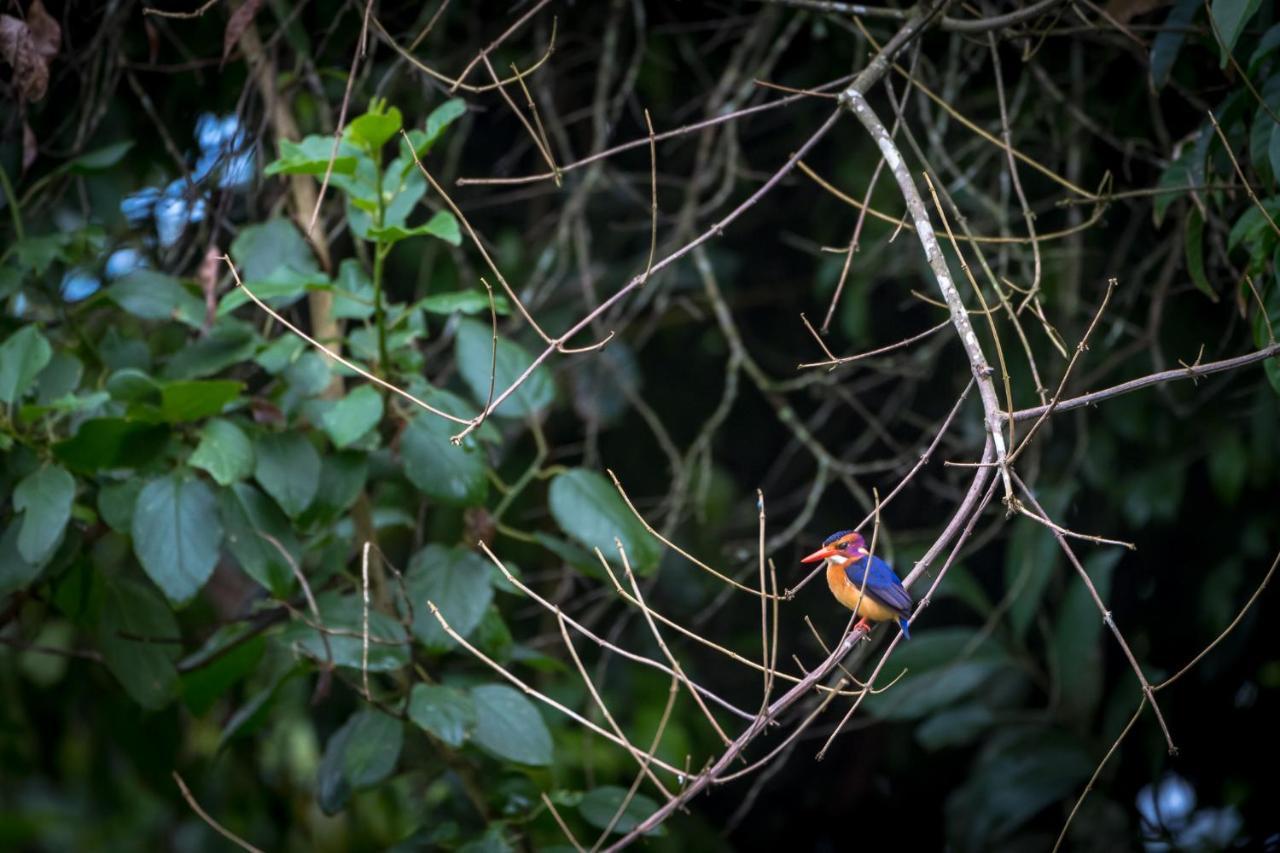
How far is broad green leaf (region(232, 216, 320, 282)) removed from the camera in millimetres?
2479

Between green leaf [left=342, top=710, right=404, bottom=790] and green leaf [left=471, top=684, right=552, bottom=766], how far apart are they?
0.52 ft

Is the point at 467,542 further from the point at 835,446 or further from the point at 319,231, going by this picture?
the point at 835,446

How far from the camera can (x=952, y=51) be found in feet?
9.58

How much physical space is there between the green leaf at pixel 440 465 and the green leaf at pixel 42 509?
55 centimetres

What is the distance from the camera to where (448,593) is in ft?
7.55

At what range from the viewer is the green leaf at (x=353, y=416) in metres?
2.13

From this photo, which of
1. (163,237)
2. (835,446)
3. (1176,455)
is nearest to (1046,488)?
(1176,455)

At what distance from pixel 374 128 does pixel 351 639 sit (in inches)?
35.4

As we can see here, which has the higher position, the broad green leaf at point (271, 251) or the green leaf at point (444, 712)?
the broad green leaf at point (271, 251)

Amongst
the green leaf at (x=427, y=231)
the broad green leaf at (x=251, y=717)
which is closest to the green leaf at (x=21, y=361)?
the green leaf at (x=427, y=231)

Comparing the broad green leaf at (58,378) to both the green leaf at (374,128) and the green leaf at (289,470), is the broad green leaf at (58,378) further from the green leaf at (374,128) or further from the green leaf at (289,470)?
the green leaf at (374,128)

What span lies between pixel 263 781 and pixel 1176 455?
2.92 metres

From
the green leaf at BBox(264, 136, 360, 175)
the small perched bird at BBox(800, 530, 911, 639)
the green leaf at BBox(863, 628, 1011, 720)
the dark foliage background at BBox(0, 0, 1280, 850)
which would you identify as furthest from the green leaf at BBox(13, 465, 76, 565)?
the green leaf at BBox(863, 628, 1011, 720)

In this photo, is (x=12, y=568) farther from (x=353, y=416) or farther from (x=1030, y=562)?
(x=1030, y=562)
